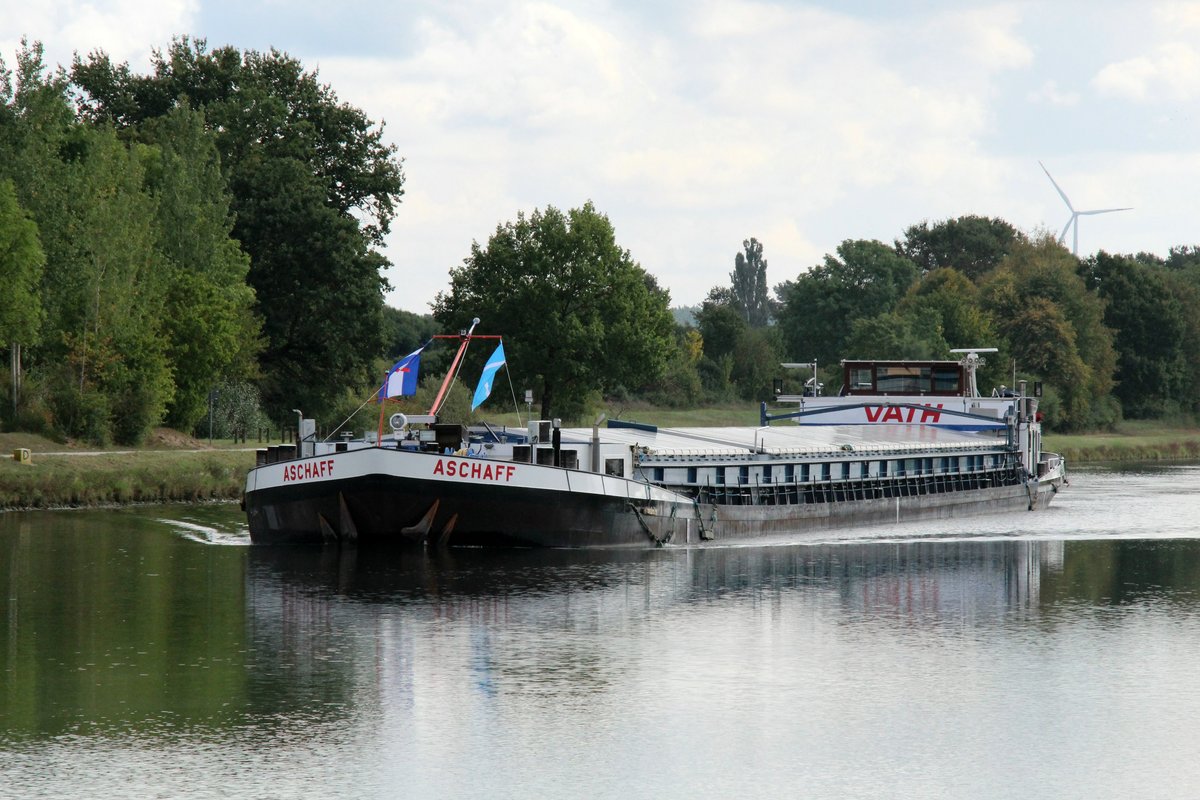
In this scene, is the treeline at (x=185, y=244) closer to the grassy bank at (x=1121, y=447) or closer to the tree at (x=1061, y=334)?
the grassy bank at (x=1121, y=447)

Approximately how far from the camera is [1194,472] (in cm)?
7231

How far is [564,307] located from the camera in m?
72.4

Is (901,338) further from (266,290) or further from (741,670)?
(741,670)

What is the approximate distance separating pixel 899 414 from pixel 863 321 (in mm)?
56686

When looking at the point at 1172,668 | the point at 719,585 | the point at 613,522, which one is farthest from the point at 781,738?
the point at 613,522

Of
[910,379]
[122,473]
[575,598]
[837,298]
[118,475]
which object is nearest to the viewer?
[575,598]

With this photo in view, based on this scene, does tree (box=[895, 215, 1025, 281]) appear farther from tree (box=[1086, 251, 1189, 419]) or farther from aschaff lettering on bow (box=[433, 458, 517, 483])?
aschaff lettering on bow (box=[433, 458, 517, 483])

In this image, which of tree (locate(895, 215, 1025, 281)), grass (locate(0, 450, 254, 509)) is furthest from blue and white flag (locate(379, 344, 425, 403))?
tree (locate(895, 215, 1025, 281))

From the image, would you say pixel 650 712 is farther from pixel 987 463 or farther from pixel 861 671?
pixel 987 463

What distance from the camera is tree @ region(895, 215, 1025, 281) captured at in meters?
155

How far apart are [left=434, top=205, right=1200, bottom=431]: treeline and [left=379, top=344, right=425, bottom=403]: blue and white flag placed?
37.0m

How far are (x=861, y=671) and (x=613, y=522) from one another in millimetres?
14967

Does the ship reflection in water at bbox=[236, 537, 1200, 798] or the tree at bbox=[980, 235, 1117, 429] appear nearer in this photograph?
the ship reflection in water at bbox=[236, 537, 1200, 798]

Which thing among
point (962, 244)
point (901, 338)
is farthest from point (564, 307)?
Answer: point (962, 244)
